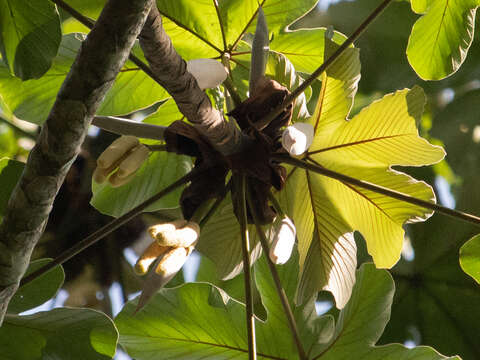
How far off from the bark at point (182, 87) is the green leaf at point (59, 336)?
1.07 ft

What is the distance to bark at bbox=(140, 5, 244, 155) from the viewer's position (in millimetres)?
579

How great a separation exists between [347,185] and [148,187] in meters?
0.35

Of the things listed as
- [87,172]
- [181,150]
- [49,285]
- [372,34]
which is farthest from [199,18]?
[372,34]

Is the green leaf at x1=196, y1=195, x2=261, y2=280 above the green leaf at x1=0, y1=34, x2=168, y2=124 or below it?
below

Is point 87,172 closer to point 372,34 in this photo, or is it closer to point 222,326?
point 222,326

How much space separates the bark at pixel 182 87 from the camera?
0.58 meters

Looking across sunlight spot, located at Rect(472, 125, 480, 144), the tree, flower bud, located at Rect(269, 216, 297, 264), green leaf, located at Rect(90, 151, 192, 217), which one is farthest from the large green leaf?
sunlight spot, located at Rect(472, 125, 480, 144)

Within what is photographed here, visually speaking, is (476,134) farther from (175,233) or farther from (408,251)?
(175,233)

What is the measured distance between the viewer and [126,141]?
802mm

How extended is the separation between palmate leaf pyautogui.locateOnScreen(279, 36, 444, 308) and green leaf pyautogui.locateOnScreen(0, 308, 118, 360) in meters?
0.28

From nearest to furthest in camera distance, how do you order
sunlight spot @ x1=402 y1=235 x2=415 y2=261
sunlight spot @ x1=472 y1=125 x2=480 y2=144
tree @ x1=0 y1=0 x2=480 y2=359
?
tree @ x1=0 y1=0 x2=480 y2=359 < sunlight spot @ x1=402 y1=235 x2=415 y2=261 < sunlight spot @ x1=472 y1=125 x2=480 y2=144

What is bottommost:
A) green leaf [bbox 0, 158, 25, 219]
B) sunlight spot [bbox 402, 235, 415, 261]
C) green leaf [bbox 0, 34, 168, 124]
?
sunlight spot [bbox 402, 235, 415, 261]

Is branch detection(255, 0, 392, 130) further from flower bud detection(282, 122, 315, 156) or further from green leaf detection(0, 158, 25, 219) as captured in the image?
green leaf detection(0, 158, 25, 219)

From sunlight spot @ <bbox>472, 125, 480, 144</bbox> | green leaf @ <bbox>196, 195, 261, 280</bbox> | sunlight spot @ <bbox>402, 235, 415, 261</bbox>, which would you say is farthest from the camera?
sunlight spot @ <bbox>472, 125, 480, 144</bbox>
